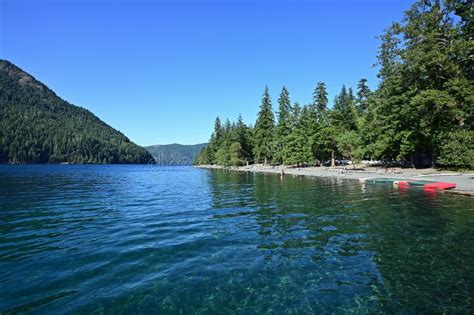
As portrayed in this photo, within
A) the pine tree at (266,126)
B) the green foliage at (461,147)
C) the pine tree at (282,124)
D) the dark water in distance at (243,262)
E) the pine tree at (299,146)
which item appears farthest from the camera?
the pine tree at (266,126)

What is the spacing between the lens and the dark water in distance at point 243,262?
23.6 ft

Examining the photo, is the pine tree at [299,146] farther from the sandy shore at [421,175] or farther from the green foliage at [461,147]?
the green foliage at [461,147]

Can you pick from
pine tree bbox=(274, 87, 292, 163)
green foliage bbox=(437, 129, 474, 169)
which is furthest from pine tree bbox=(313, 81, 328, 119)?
green foliage bbox=(437, 129, 474, 169)

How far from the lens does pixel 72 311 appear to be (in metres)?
6.82

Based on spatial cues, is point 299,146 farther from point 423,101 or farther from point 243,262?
point 243,262

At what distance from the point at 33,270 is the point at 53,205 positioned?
51.5ft

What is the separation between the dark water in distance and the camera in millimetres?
7191

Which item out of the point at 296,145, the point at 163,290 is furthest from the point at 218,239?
the point at 296,145

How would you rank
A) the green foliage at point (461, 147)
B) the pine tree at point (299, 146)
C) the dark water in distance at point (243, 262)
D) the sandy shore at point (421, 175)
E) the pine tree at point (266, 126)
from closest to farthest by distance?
1. the dark water in distance at point (243, 262)
2. the sandy shore at point (421, 175)
3. the green foliage at point (461, 147)
4. the pine tree at point (299, 146)
5. the pine tree at point (266, 126)

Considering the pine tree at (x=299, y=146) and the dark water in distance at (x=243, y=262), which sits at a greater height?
the pine tree at (x=299, y=146)

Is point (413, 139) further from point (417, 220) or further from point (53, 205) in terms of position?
point (53, 205)

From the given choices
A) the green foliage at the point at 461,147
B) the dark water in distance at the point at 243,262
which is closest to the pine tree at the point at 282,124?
the green foliage at the point at 461,147

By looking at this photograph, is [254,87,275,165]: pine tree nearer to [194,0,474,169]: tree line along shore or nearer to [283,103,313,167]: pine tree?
[283,103,313,167]: pine tree

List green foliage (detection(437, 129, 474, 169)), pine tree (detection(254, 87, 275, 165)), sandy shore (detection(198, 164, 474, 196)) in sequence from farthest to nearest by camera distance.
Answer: pine tree (detection(254, 87, 275, 165)), green foliage (detection(437, 129, 474, 169)), sandy shore (detection(198, 164, 474, 196))
